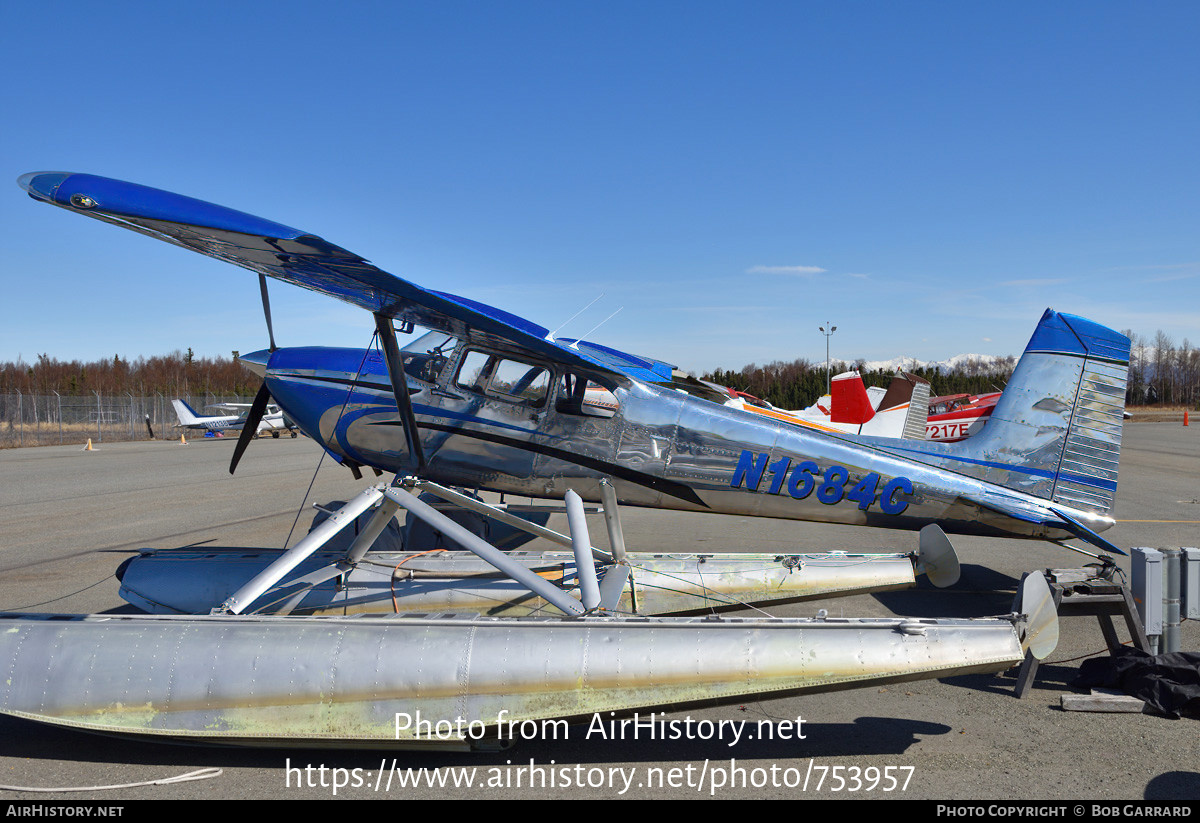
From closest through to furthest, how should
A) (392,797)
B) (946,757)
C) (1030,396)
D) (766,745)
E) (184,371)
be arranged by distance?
(392,797) → (946,757) → (766,745) → (1030,396) → (184,371)

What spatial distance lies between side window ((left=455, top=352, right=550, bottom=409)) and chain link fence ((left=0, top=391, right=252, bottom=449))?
40447mm

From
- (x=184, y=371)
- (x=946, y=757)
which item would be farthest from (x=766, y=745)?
(x=184, y=371)

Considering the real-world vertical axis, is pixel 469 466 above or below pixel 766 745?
above

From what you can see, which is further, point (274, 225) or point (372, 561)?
point (372, 561)

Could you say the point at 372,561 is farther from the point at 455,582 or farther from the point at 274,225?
the point at 274,225

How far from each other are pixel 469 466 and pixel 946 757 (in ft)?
12.8

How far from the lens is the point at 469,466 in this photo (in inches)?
240

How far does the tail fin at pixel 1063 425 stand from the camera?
595 centimetres

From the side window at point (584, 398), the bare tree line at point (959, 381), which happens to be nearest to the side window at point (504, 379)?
the side window at point (584, 398)

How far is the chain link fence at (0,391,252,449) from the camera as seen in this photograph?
127 ft

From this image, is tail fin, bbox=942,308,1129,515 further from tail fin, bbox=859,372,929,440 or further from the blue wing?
tail fin, bbox=859,372,929,440

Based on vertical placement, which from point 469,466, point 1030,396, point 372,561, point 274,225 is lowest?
point 372,561

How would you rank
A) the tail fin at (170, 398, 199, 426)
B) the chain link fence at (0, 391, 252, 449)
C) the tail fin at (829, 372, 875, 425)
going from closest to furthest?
the tail fin at (829, 372, 875, 425) < the chain link fence at (0, 391, 252, 449) < the tail fin at (170, 398, 199, 426)

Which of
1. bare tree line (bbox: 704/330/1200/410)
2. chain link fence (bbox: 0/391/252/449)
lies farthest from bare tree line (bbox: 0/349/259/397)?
bare tree line (bbox: 704/330/1200/410)
